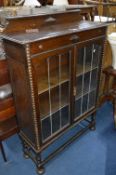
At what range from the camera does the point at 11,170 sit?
5.08 ft

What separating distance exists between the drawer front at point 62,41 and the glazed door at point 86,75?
6 cm

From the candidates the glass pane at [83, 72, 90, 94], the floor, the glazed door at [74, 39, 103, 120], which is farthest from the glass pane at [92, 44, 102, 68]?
the floor

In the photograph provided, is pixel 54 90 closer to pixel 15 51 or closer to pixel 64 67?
pixel 64 67

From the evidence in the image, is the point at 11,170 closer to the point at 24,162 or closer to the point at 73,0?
the point at 24,162

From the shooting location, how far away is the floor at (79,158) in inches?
60.7

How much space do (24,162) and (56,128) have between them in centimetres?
49

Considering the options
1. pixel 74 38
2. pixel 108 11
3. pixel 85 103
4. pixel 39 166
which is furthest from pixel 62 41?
pixel 108 11

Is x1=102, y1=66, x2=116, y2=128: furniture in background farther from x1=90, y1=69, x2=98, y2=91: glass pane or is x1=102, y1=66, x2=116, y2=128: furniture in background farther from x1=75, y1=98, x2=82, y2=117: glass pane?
x1=75, y1=98, x2=82, y2=117: glass pane

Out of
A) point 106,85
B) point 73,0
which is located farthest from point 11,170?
point 73,0

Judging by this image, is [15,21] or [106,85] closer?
[15,21]

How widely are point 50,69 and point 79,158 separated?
3.08 feet

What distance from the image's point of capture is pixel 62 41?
3.70 ft

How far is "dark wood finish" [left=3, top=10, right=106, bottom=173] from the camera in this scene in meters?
1.04

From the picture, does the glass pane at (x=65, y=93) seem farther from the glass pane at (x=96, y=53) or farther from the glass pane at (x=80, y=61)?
the glass pane at (x=96, y=53)
